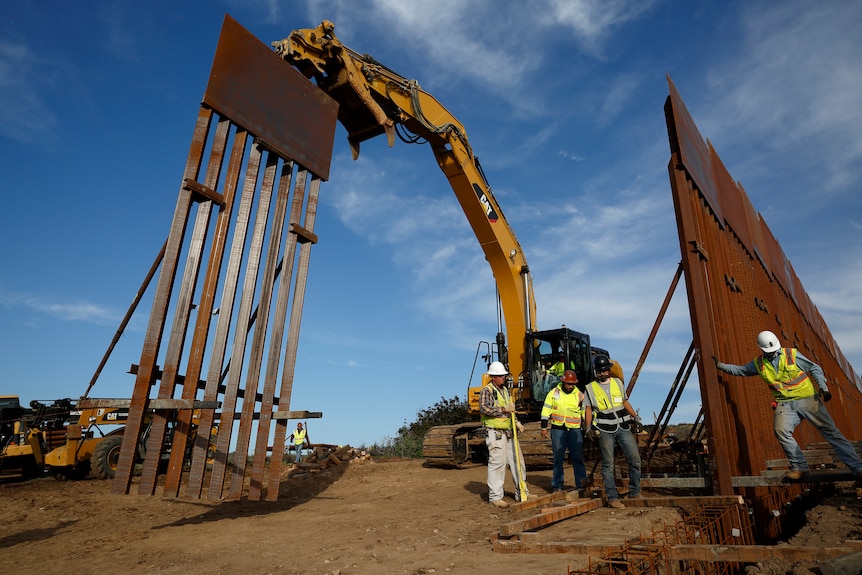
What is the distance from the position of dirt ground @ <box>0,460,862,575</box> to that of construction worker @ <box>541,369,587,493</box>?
1035 mm

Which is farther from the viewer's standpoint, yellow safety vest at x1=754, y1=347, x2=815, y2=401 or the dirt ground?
yellow safety vest at x1=754, y1=347, x2=815, y2=401

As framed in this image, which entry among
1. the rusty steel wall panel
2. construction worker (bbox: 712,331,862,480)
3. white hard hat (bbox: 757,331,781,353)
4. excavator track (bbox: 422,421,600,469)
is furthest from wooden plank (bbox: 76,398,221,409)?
excavator track (bbox: 422,421,600,469)

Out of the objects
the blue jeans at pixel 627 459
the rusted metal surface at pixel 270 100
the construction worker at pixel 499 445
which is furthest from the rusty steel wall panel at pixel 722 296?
the rusted metal surface at pixel 270 100

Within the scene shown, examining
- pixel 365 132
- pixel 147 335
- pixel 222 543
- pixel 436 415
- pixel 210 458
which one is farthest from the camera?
pixel 436 415

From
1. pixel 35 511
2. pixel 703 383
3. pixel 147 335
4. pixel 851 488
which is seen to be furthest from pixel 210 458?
pixel 851 488

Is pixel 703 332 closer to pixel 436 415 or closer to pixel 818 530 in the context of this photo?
pixel 818 530

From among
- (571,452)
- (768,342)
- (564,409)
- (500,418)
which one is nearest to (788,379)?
(768,342)

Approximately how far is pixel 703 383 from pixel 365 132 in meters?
7.11

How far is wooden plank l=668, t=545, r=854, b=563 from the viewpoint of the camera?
3496 mm

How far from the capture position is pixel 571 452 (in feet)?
24.9

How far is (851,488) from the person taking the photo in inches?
290

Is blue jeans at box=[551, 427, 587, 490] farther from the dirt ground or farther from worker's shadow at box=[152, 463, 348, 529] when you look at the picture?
worker's shadow at box=[152, 463, 348, 529]

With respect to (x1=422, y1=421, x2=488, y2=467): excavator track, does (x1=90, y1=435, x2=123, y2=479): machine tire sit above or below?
below

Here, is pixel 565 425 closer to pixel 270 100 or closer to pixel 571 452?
pixel 571 452
